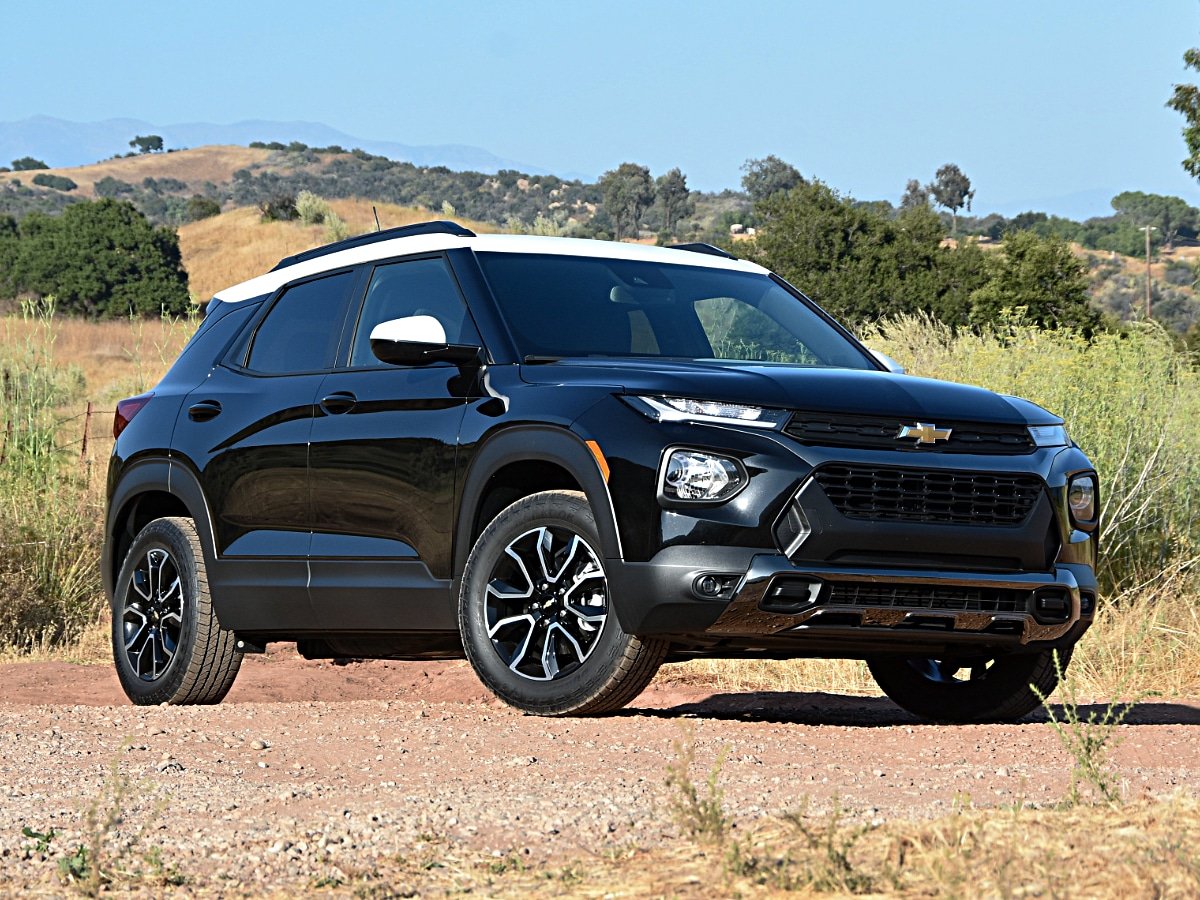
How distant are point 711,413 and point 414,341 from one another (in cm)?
132

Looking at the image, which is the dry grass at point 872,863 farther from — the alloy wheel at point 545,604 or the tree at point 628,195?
the tree at point 628,195

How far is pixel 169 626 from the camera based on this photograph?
8.17m

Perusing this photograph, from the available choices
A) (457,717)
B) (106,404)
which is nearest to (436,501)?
(457,717)

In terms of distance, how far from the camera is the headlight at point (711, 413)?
5992 millimetres

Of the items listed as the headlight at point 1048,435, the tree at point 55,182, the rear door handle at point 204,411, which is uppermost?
the tree at point 55,182

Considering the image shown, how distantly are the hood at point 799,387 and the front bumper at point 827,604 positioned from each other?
0.56 metres

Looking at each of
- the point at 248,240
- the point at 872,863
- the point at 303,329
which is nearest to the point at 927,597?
the point at 872,863

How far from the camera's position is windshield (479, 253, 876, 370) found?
276 inches

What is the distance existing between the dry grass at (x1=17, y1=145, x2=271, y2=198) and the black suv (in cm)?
11908

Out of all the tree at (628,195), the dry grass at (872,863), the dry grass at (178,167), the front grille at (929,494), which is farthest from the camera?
the dry grass at (178,167)

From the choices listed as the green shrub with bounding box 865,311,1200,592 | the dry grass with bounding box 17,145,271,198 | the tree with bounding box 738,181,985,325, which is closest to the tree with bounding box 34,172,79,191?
the dry grass with bounding box 17,145,271,198

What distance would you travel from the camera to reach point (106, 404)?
2830 cm

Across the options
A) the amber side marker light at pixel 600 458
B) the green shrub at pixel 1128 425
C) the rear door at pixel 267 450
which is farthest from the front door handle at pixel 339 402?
the green shrub at pixel 1128 425

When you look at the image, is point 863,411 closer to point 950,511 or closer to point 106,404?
point 950,511
